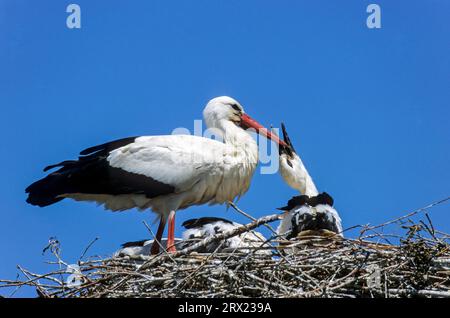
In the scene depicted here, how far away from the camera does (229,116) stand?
9.35 m

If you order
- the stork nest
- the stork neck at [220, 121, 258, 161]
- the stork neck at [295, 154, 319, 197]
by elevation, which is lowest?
the stork nest

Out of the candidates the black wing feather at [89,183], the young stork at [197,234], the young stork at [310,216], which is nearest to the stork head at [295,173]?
the young stork at [310,216]

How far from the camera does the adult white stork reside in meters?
8.61

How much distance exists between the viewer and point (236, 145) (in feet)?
29.7

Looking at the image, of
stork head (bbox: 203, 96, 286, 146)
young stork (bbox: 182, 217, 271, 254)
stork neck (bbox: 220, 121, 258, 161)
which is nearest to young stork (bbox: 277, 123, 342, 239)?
young stork (bbox: 182, 217, 271, 254)

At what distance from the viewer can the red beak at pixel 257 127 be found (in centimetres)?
945

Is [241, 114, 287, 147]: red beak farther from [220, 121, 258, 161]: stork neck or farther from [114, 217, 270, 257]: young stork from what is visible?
[114, 217, 270, 257]: young stork

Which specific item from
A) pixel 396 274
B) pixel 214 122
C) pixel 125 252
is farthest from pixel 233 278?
pixel 214 122

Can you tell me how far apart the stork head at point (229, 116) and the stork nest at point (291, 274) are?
2.28m

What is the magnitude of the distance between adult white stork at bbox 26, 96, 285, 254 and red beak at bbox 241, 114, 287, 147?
0.43 meters

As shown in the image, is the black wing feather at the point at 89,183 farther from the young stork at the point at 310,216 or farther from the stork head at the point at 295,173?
the stork head at the point at 295,173

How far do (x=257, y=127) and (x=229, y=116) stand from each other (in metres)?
0.29

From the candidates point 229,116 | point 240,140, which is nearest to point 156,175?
point 240,140

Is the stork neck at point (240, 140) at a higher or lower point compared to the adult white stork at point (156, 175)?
higher
